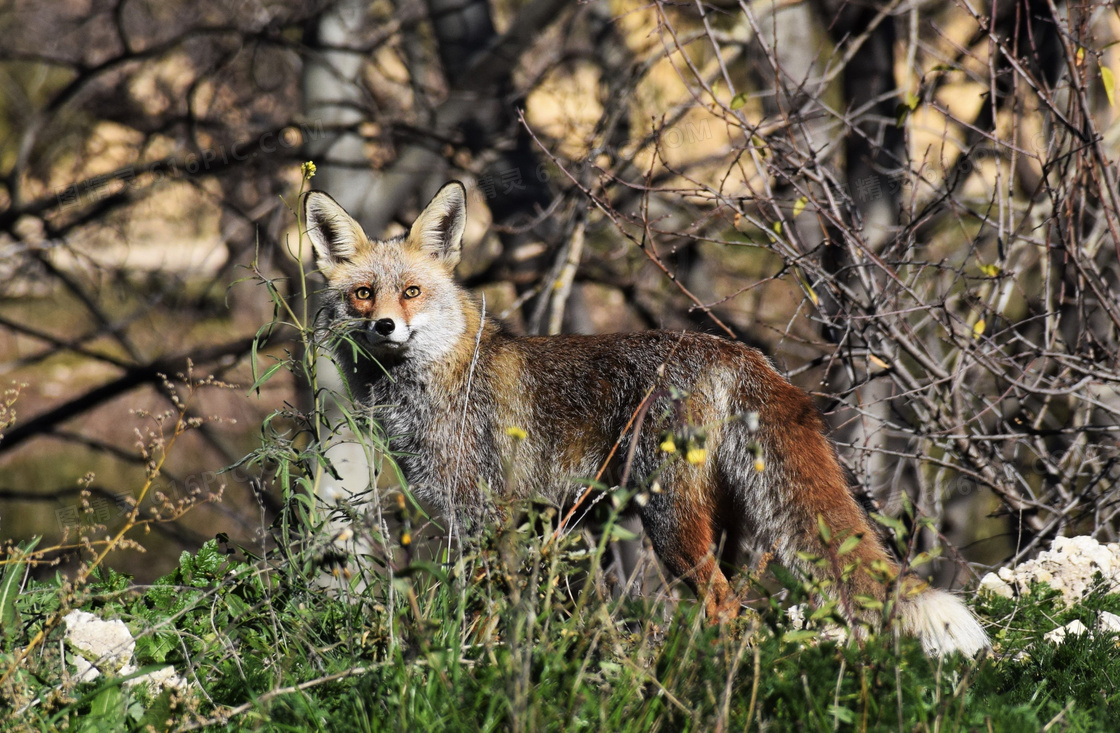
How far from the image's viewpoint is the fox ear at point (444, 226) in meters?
4.80

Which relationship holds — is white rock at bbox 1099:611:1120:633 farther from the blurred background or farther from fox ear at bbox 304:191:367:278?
fox ear at bbox 304:191:367:278

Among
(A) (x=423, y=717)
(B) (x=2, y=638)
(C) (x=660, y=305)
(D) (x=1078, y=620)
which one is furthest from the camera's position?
(C) (x=660, y=305)

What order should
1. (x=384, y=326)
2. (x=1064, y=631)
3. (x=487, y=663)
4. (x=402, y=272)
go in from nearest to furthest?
(x=487, y=663) < (x=1064, y=631) < (x=384, y=326) < (x=402, y=272)

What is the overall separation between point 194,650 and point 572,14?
332 inches

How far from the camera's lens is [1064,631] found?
3.43m

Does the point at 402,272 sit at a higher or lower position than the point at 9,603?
higher

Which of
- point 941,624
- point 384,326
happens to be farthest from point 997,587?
point 384,326

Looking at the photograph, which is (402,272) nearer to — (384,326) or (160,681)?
(384,326)

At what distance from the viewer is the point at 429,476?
4.47m

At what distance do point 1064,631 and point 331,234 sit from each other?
380 cm

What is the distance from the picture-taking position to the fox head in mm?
4531

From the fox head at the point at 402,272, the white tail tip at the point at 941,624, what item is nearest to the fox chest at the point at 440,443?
the fox head at the point at 402,272

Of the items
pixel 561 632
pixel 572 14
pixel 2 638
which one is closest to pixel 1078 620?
pixel 561 632

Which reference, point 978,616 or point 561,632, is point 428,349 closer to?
point 561,632
